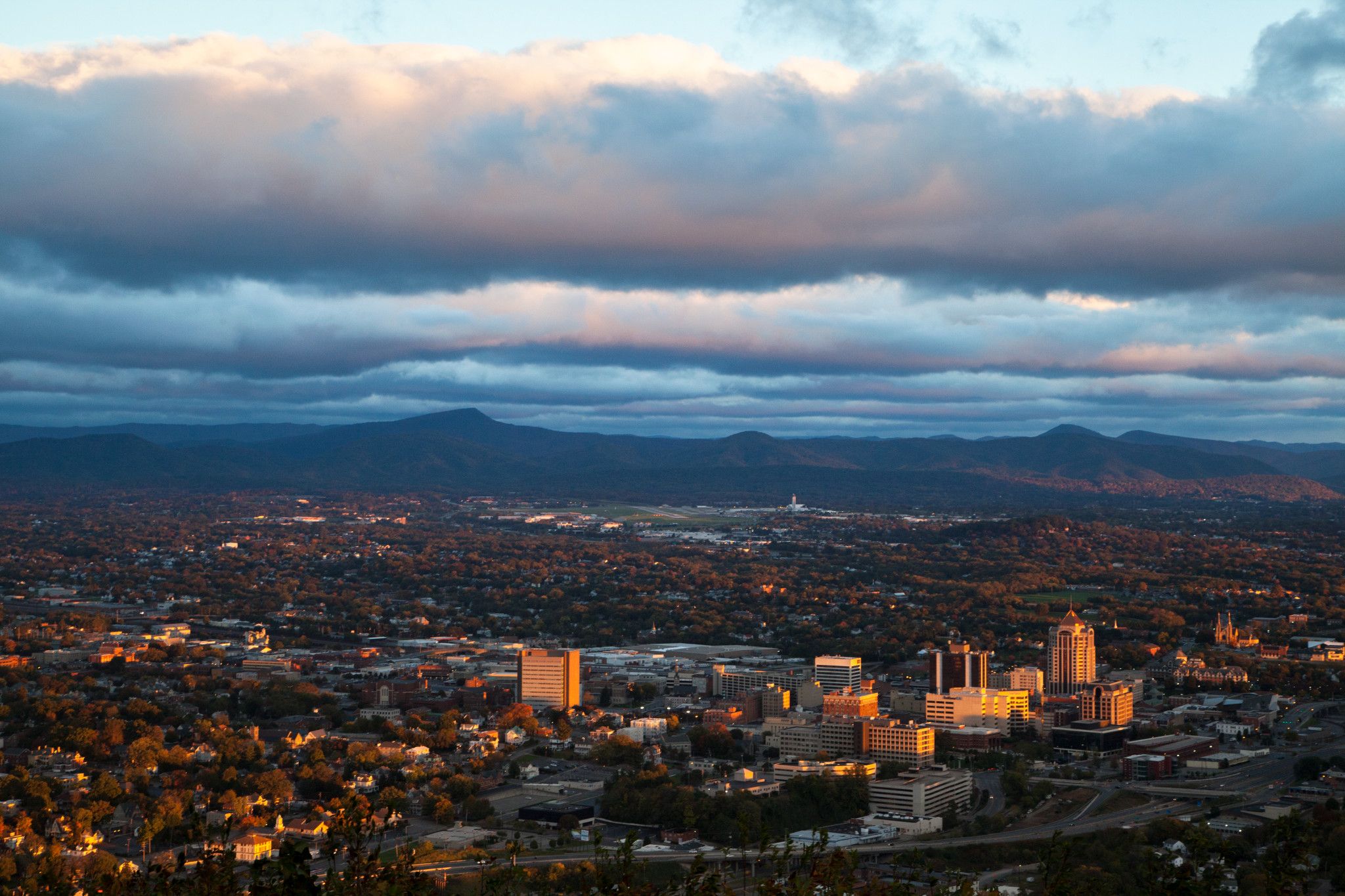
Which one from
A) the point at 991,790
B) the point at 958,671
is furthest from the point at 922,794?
the point at 958,671

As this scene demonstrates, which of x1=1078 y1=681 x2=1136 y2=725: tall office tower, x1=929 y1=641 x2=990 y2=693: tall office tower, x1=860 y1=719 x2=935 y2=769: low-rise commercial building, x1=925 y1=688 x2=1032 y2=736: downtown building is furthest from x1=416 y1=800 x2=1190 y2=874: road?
x1=929 y1=641 x2=990 y2=693: tall office tower

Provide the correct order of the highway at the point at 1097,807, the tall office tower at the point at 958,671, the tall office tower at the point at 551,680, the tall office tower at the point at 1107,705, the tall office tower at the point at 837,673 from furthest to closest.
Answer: the tall office tower at the point at 837,673, the tall office tower at the point at 551,680, the tall office tower at the point at 958,671, the tall office tower at the point at 1107,705, the highway at the point at 1097,807

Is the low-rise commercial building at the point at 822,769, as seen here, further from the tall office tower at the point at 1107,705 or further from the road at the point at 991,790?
the tall office tower at the point at 1107,705

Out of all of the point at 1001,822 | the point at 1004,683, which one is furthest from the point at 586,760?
the point at 1004,683

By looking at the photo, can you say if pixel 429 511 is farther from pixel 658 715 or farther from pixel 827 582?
pixel 658 715

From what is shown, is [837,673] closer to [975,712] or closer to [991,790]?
[975,712]

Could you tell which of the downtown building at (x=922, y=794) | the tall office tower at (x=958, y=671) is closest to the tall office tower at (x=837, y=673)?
the tall office tower at (x=958, y=671)
